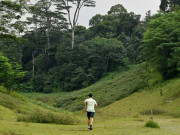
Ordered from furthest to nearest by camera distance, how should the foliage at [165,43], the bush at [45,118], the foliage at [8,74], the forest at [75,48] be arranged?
1. the forest at [75,48]
2. the foliage at [165,43]
3. the foliage at [8,74]
4. the bush at [45,118]

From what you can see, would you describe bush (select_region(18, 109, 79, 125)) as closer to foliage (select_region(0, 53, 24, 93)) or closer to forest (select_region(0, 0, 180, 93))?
foliage (select_region(0, 53, 24, 93))

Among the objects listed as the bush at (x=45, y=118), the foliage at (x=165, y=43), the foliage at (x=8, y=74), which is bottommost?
the bush at (x=45, y=118)

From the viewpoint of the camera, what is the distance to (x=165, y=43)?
111 ft

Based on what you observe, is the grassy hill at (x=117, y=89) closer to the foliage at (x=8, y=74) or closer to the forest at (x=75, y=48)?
the forest at (x=75, y=48)

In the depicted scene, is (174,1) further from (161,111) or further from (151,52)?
(161,111)

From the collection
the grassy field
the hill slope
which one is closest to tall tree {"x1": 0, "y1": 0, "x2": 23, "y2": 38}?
the grassy field

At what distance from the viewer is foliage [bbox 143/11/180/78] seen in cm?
3450

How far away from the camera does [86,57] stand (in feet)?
213

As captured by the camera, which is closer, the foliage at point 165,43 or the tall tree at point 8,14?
the tall tree at point 8,14

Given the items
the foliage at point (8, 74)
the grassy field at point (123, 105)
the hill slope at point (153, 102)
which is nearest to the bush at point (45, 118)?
the grassy field at point (123, 105)

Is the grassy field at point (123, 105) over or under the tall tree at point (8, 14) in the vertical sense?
under

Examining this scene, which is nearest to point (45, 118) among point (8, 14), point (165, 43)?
point (8, 14)

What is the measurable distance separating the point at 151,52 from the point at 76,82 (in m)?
26.5

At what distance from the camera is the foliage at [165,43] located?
3450 centimetres
